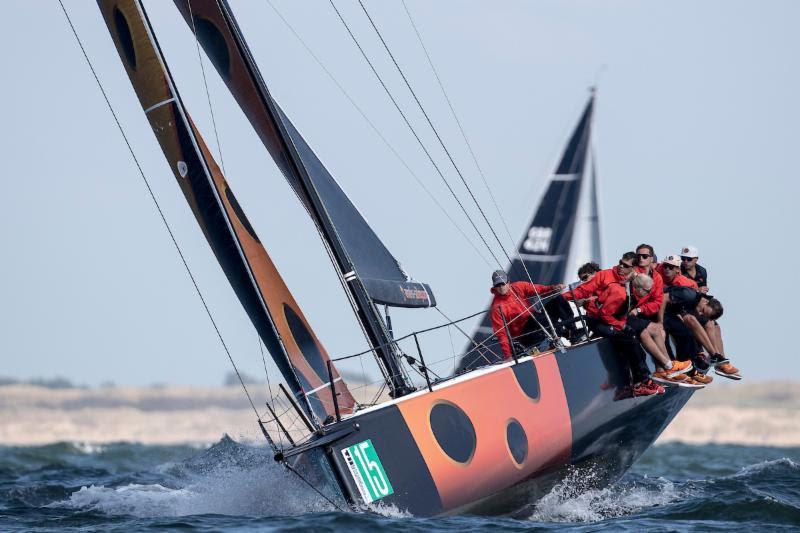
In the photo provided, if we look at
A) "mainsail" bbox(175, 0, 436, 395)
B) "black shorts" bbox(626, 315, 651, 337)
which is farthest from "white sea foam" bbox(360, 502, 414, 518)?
"black shorts" bbox(626, 315, 651, 337)

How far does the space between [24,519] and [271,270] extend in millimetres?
2507

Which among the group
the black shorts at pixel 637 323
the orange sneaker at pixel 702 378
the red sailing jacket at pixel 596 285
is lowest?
the orange sneaker at pixel 702 378

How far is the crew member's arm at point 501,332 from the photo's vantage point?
390 inches

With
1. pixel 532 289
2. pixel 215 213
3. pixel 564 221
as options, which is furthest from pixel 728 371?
pixel 564 221

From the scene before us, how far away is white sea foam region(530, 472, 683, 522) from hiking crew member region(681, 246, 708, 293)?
176cm

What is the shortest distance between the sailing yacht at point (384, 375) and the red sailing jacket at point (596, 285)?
0.31 meters

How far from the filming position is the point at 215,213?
375 inches

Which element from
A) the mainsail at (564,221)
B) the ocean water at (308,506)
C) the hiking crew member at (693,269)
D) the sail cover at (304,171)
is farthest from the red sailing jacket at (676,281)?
the mainsail at (564,221)

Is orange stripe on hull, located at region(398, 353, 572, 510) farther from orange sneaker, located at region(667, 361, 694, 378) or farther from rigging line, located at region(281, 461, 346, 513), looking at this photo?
orange sneaker, located at region(667, 361, 694, 378)

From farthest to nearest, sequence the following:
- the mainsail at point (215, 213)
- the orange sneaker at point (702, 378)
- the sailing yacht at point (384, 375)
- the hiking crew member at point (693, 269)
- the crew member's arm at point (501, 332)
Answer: the hiking crew member at point (693, 269) < the orange sneaker at point (702, 378) < the crew member's arm at point (501, 332) < the mainsail at point (215, 213) < the sailing yacht at point (384, 375)

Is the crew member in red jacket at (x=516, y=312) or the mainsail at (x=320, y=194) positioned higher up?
the mainsail at (x=320, y=194)

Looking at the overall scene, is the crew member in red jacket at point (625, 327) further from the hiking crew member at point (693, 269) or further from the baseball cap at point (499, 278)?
the hiking crew member at point (693, 269)

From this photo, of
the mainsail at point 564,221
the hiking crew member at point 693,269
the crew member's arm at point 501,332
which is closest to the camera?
the crew member's arm at point 501,332

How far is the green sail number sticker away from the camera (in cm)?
845
